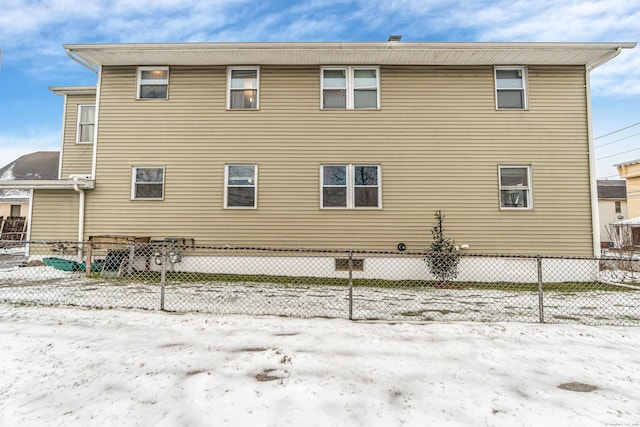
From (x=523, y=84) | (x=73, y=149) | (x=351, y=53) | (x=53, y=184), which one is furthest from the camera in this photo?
(x=73, y=149)

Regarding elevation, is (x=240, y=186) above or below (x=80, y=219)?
above

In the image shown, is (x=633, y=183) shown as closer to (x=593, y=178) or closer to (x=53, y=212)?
(x=593, y=178)

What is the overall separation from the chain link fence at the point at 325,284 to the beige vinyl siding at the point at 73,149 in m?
2.93

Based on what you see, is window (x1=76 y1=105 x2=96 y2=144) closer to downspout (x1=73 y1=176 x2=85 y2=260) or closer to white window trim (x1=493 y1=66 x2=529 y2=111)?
downspout (x1=73 y1=176 x2=85 y2=260)

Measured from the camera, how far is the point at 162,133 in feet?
30.8

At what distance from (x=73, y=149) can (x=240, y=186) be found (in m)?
6.61

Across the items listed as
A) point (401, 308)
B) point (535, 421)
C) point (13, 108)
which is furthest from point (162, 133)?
point (13, 108)

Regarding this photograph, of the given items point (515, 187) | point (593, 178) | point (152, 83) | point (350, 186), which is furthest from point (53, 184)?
point (593, 178)

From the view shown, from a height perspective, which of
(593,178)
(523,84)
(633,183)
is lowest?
(593,178)

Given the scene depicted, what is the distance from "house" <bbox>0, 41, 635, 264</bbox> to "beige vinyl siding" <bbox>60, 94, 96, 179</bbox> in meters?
1.82

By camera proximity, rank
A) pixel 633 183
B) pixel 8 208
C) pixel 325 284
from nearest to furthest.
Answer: pixel 325 284
pixel 8 208
pixel 633 183

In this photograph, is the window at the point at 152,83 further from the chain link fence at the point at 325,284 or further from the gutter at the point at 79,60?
the chain link fence at the point at 325,284

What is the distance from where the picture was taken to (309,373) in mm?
2951

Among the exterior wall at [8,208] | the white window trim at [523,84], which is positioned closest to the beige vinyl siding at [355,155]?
the white window trim at [523,84]
